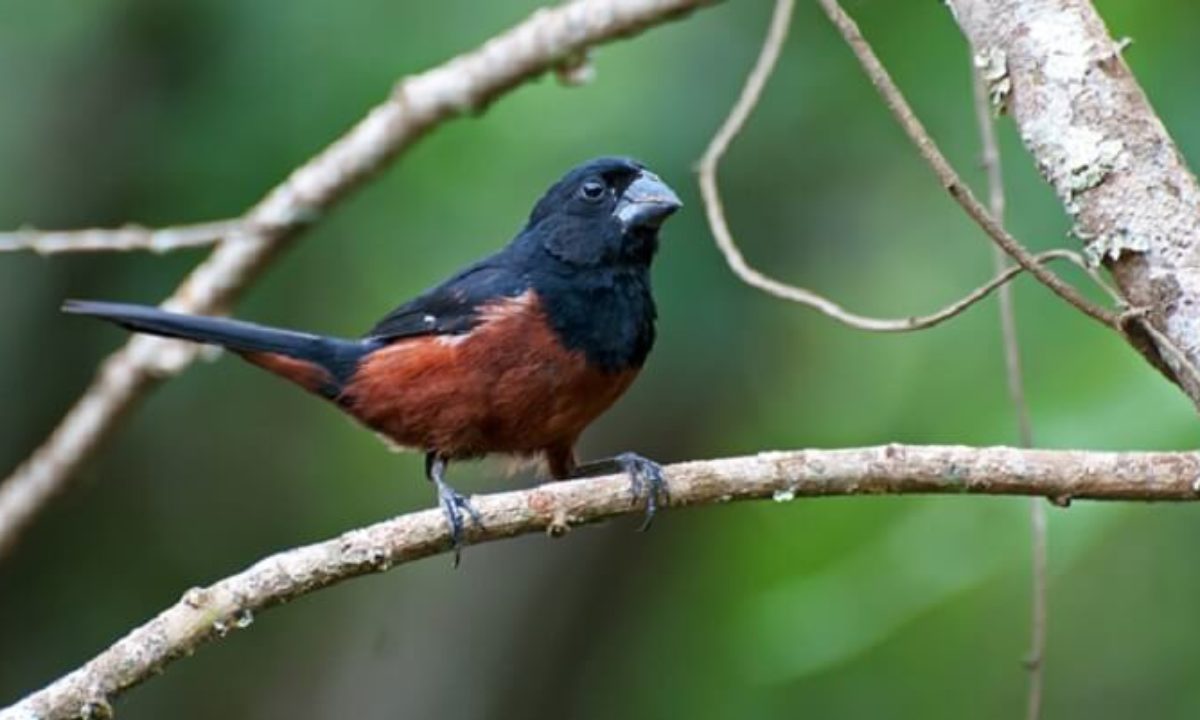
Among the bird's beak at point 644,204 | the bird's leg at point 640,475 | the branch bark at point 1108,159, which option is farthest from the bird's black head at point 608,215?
the branch bark at point 1108,159

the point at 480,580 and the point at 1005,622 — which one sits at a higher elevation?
the point at 480,580

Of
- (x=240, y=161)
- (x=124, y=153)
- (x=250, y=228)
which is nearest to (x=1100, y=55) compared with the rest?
(x=250, y=228)

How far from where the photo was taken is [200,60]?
4.61 meters

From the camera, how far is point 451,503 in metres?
2.90

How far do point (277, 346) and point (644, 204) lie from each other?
0.79 m

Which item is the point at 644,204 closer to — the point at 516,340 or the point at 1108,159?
the point at 516,340

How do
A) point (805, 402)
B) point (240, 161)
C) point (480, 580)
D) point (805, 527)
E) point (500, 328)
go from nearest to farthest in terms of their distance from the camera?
1. point (500, 328)
2. point (805, 527)
3. point (240, 161)
4. point (805, 402)
5. point (480, 580)

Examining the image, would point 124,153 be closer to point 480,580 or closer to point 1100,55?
point 480,580

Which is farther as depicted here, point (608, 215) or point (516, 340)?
point (608, 215)

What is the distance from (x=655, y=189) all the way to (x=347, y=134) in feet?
3.41

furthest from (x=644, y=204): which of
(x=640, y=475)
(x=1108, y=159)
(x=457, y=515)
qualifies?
(x=1108, y=159)

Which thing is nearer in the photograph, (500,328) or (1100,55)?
(1100,55)

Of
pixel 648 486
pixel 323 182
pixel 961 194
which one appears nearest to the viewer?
pixel 961 194

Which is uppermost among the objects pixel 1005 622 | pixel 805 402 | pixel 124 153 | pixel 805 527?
pixel 124 153
